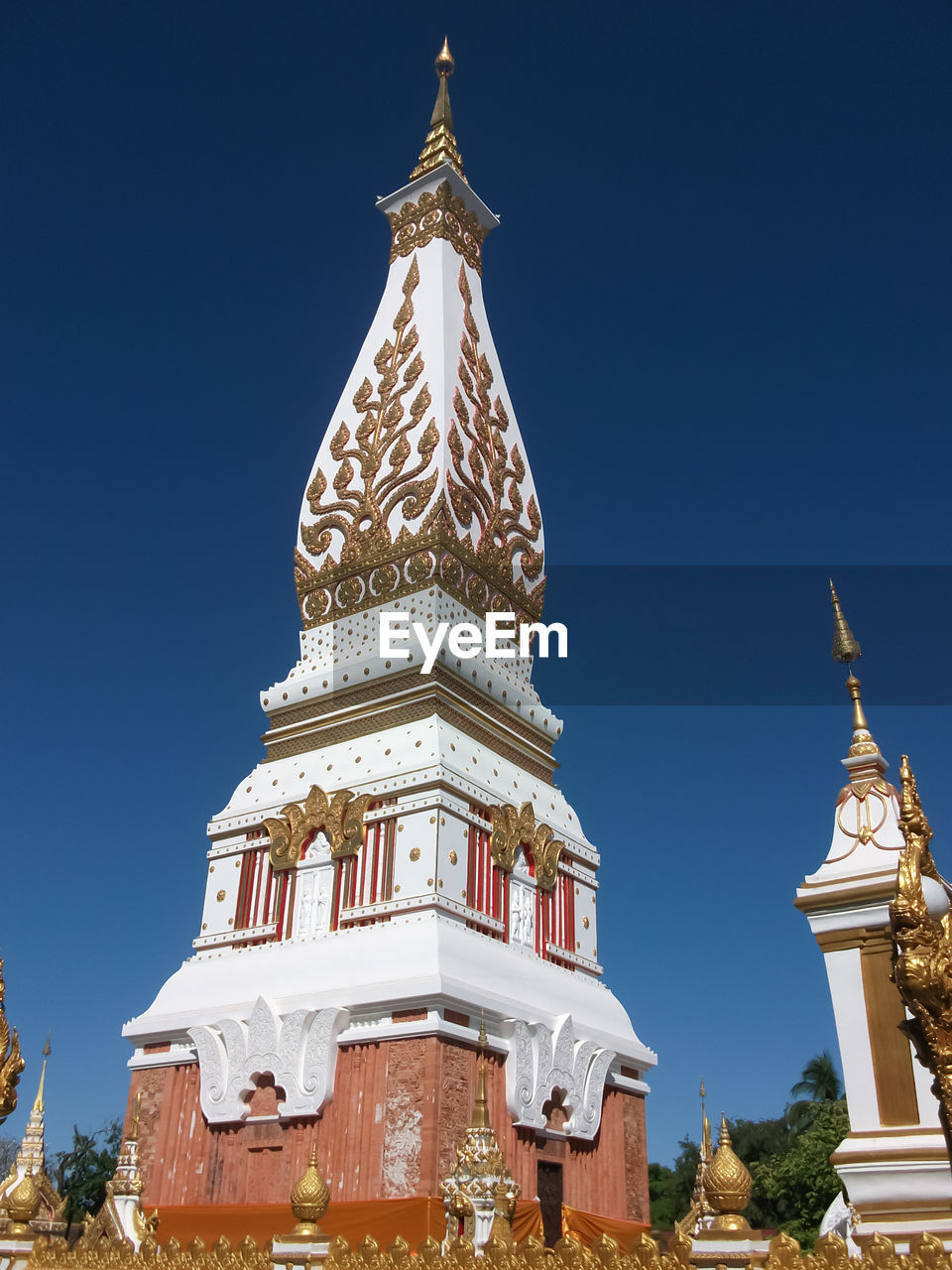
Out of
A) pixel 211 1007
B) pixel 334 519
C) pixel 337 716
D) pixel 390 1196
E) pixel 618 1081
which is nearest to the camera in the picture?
pixel 390 1196

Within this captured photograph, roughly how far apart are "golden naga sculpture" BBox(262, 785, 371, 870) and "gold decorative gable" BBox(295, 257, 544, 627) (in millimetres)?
3241

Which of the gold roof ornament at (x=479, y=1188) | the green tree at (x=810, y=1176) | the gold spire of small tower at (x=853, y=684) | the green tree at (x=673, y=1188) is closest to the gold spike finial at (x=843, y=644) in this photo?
the gold spire of small tower at (x=853, y=684)

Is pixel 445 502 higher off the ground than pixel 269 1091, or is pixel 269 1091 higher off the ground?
pixel 445 502

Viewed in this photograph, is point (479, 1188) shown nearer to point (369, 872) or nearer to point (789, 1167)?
point (369, 872)

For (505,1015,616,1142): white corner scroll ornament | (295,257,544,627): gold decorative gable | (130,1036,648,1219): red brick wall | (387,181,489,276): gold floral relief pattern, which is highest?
(387,181,489,276): gold floral relief pattern

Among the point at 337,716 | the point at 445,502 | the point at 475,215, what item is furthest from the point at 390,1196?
the point at 475,215

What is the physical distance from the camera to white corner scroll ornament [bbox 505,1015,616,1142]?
12891mm

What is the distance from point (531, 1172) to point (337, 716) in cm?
630

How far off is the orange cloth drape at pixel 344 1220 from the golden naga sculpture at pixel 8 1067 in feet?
6.27

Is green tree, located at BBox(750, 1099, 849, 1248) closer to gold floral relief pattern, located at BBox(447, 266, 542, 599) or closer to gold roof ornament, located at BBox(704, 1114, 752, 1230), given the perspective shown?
gold floral relief pattern, located at BBox(447, 266, 542, 599)

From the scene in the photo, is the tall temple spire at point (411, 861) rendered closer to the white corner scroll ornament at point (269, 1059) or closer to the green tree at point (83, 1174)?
the white corner scroll ornament at point (269, 1059)

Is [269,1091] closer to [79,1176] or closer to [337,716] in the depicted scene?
[337,716]

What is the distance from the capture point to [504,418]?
19.1 m

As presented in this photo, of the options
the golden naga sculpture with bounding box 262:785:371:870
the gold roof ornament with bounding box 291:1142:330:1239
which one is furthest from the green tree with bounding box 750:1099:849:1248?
the gold roof ornament with bounding box 291:1142:330:1239
